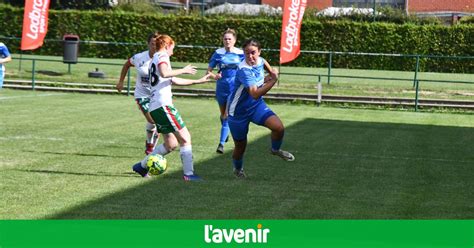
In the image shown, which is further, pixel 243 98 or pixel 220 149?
pixel 220 149

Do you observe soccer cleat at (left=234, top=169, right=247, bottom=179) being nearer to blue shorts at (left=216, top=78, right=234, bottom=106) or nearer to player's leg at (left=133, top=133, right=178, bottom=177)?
player's leg at (left=133, top=133, right=178, bottom=177)

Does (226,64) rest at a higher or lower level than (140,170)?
higher

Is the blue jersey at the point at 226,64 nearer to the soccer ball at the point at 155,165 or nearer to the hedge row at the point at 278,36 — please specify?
the soccer ball at the point at 155,165

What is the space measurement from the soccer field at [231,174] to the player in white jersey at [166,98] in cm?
27

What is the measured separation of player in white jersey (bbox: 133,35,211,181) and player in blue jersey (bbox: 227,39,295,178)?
489 millimetres

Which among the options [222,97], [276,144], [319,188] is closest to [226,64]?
[222,97]

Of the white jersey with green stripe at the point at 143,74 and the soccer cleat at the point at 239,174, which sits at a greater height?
the white jersey with green stripe at the point at 143,74

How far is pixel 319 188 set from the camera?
13.0m

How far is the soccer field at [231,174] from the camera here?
433 inches

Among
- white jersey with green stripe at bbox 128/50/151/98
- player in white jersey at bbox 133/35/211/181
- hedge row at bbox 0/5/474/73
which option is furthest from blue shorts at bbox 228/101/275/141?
hedge row at bbox 0/5/474/73

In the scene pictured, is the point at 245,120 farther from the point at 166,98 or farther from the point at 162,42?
the point at 162,42

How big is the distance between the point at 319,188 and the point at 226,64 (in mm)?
4491

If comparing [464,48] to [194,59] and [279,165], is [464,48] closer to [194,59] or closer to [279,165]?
[194,59]

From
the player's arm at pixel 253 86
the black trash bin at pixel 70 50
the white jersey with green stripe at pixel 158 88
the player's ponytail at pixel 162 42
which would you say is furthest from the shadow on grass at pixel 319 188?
the black trash bin at pixel 70 50
